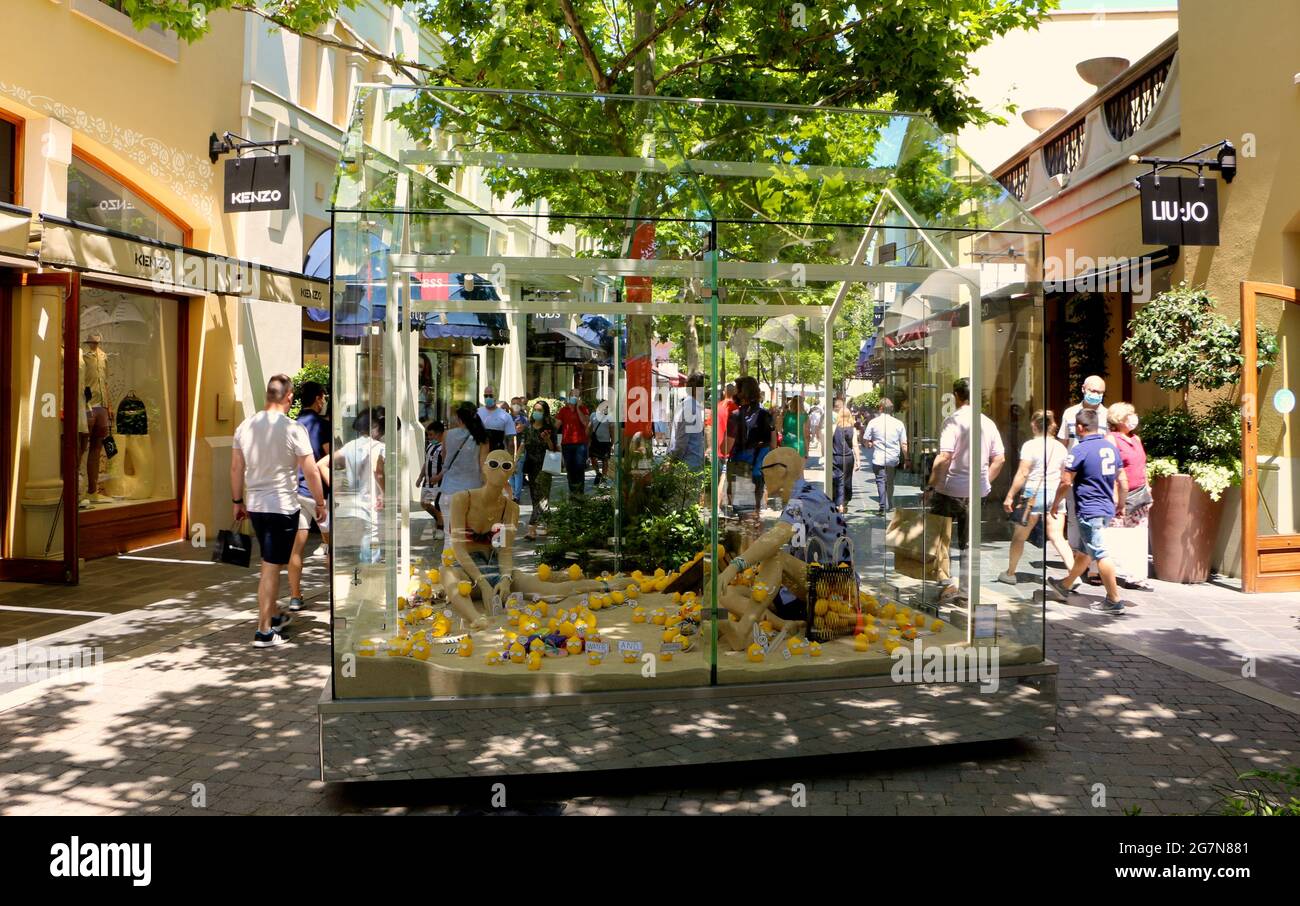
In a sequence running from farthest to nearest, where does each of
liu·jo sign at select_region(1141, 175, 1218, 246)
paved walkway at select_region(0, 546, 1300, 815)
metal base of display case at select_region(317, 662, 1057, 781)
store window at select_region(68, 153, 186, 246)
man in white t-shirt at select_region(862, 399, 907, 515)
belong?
store window at select_region(68, 153, 186, 246) → liu·jo sign at select_region(1141, 175, 1218, 246) → man in white t-shirt at select_region(862, 399, 907, 515) → paved walkway at select_region(0, 546, 1300, 815) → metal base of display case at select_region(317, 662, 1057, 781)

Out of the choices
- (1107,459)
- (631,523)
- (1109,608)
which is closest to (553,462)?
(631,523)

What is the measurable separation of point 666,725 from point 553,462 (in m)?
3.43

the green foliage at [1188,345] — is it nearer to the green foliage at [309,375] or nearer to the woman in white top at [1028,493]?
the woman in white top at [1028,493]

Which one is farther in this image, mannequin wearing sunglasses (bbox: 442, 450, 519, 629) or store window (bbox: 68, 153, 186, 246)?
store window (bbox: 68, 153, 186, 246)

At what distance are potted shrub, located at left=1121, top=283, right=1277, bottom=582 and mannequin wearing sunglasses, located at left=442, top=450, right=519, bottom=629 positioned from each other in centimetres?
683

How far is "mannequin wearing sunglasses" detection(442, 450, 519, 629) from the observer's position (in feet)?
19.4

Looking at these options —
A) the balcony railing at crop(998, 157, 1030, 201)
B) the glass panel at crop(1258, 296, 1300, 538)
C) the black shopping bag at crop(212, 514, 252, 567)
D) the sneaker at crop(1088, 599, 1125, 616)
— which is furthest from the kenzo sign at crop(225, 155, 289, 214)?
the balcony railing at crop(998, 157, 1030, 201)

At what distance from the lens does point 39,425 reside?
9594mm

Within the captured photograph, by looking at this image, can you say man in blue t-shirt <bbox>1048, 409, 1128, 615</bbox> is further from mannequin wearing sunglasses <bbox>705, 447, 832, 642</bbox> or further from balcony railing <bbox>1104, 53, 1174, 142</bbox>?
balcony railing <bbox>1104, 53, 1174, 142</bbox>

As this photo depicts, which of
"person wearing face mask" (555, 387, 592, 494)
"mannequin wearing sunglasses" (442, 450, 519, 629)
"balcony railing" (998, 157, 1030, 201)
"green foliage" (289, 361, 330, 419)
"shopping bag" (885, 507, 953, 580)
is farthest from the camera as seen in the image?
"balcony railing" (998, 157, 1030, 201)

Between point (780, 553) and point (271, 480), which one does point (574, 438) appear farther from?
point (780, 553)

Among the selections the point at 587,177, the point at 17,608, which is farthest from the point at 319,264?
the point at 587,177

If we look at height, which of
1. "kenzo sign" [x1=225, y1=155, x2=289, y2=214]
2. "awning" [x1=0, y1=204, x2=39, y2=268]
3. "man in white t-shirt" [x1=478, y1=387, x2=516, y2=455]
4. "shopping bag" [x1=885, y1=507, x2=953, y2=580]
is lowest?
"shopping bag" [x1=885, y1=507, x2=953, y2=580]

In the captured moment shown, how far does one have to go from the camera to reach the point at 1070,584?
9.19m
